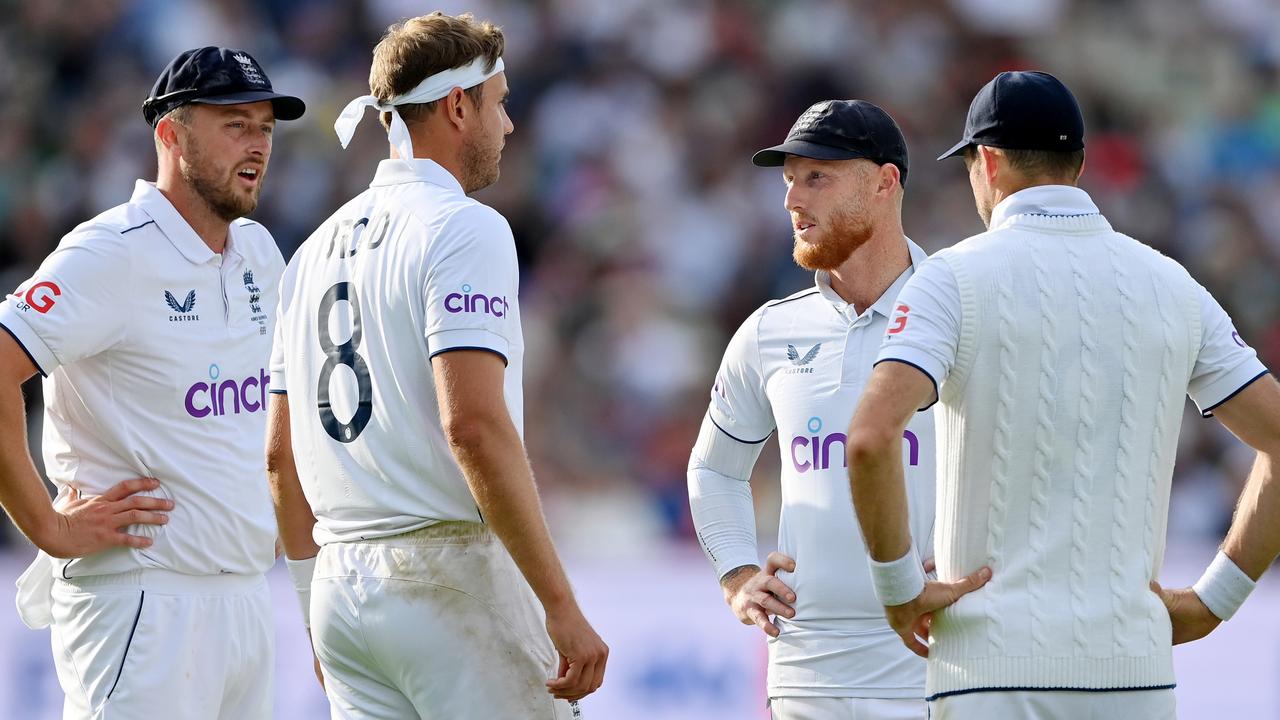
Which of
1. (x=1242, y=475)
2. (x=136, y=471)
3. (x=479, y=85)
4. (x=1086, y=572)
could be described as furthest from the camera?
(x=1242, y=475)

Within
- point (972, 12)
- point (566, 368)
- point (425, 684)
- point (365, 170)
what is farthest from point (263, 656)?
point (972, 12)

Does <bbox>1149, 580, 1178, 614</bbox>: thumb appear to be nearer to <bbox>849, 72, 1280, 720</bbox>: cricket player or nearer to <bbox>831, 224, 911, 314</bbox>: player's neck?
<bbox>849, 72, 1280, 720</bbox>: cricket player

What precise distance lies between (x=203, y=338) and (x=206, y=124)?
2.19 feet

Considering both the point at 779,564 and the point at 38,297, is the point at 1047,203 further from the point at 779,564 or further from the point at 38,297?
the point at 38,297

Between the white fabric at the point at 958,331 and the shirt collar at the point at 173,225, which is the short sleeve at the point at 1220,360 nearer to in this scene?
the white fabric at the point at 958,331

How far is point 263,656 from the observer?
4.97 m

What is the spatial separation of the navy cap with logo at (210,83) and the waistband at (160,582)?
1363 millimetres

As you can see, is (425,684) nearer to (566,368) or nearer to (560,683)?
(560,683)

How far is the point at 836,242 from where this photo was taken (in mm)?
4863

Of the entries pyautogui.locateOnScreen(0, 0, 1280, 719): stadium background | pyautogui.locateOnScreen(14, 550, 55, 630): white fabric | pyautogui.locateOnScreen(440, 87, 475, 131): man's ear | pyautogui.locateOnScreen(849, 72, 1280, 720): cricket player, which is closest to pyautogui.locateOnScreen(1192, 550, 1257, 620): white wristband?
pyautogui.locateOnScreen(849, 72, 1280, 720): cricket player

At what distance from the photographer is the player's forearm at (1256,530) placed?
4.03 m

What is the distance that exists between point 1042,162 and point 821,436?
111cm

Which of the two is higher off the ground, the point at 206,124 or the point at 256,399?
the point at 206,124

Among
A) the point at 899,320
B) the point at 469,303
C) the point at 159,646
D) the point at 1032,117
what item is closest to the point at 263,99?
the point at 469,303
